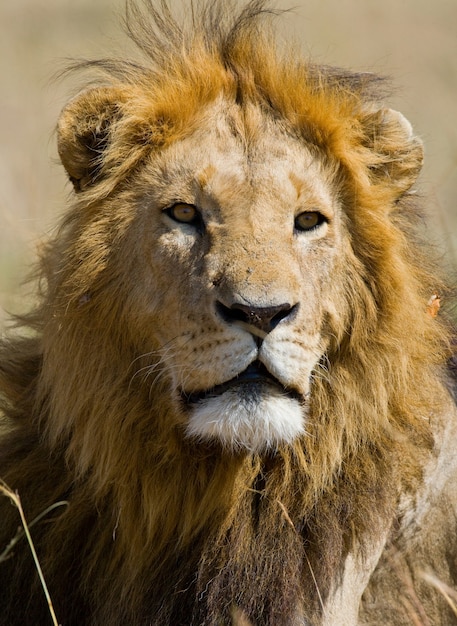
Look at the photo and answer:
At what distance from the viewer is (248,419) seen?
3367 millimetres

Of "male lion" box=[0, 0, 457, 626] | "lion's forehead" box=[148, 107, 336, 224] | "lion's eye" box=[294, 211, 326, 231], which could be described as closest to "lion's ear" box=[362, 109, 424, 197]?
"male lion" box=[0, 0, 457, 626]

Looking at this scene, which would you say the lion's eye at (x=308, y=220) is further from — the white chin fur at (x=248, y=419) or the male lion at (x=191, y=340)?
the white chin fur at (x=248, y=419)

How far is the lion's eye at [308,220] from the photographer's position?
3.75 metres

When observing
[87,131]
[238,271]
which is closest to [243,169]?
[238,271]

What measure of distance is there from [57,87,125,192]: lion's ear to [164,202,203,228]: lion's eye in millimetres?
349

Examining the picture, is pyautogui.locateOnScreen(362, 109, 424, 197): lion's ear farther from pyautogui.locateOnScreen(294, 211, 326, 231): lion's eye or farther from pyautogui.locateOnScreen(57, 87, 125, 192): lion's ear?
pyautogui.locateOnScreen(57, 87, 125, 192): lion's ear

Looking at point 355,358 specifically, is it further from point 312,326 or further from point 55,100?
point 55,100

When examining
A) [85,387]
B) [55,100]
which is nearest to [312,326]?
[85,387]

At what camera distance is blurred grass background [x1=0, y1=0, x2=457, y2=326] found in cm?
1052

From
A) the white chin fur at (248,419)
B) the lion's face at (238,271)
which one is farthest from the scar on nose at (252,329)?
the white chin fur at (248,419)

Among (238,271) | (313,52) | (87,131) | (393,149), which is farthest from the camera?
(313,52)

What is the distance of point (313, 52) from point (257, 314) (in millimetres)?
7012

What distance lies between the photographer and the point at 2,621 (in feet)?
13.2

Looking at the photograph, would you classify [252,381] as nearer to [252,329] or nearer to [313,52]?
[252,329]
